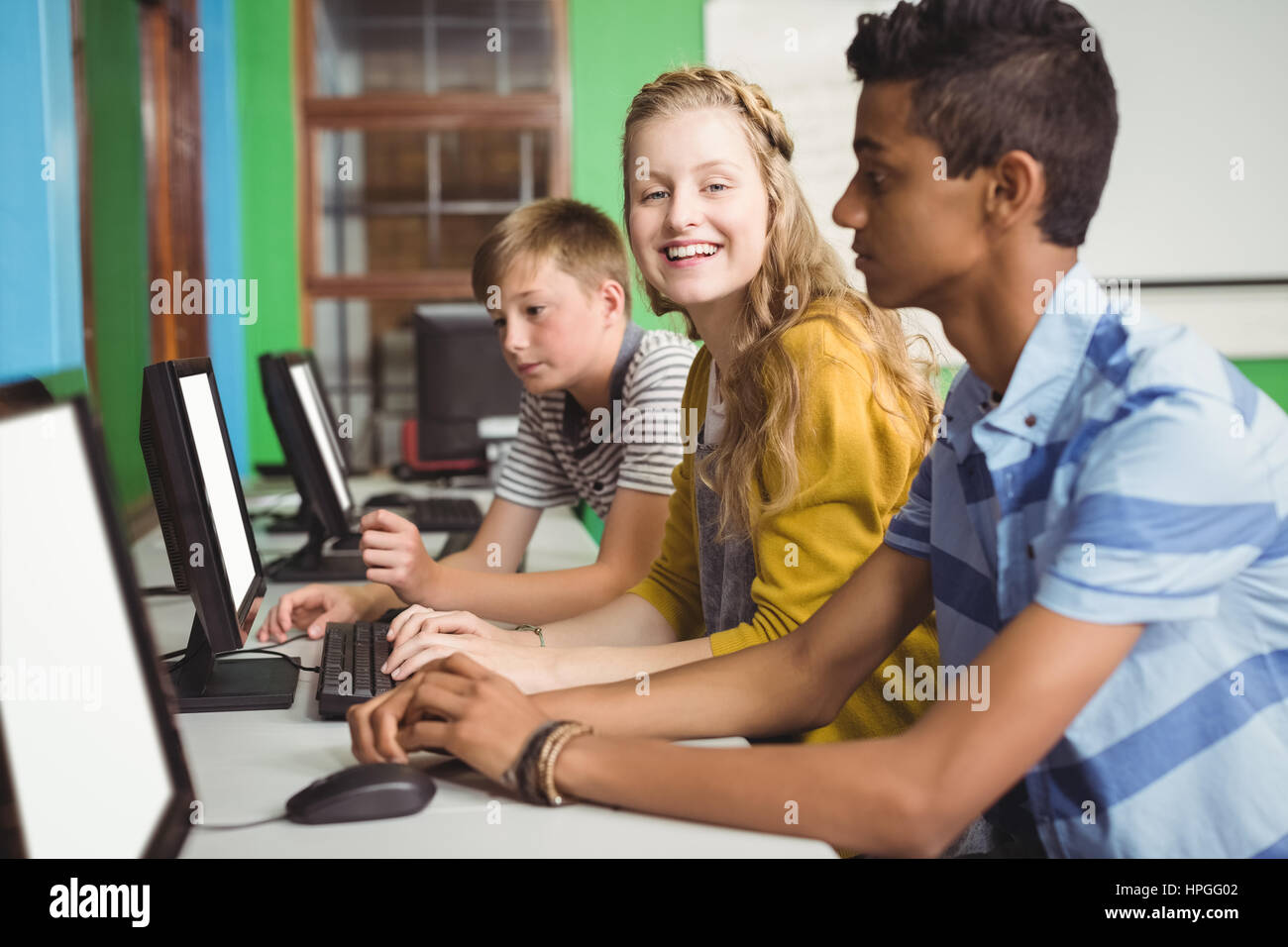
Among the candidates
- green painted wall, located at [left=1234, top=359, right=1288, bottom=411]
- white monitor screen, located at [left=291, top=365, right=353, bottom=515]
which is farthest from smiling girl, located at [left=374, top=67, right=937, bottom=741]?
green painted wall, located at [left=1234, top=359, right=1288, bottom=411]

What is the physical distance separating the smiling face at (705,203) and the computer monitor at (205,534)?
56 centimetres

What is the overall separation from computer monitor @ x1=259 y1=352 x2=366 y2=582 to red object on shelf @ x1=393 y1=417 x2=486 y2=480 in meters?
1.08

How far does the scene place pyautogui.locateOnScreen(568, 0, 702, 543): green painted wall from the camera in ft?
13.5

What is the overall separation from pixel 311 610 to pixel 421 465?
5.42 feet

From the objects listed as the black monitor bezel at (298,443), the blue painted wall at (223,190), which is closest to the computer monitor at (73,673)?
the black monitor bezel at (298,443)

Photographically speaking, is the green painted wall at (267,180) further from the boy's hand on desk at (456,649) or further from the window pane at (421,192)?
the boy's hand on desk at (456,649)

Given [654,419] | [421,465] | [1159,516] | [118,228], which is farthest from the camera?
[421,465]

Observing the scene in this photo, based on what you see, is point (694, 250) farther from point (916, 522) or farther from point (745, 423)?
point (916, 522)

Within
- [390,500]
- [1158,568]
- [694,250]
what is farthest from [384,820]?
[390,500]

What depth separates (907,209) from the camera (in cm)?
88

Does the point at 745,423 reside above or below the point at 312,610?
above

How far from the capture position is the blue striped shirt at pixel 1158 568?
0.76m

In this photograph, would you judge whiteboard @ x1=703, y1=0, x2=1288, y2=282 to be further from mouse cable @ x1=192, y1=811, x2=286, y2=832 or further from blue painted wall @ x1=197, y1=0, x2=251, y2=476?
mouse cable @ x1=192, y1=811, x2=286, y2=832
